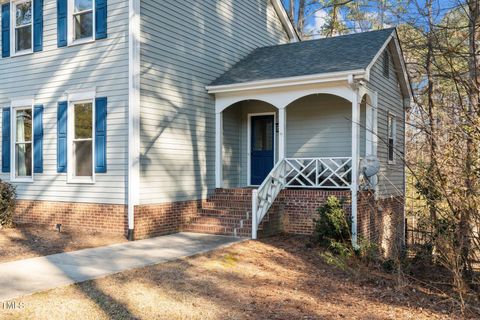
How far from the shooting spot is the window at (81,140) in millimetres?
10742

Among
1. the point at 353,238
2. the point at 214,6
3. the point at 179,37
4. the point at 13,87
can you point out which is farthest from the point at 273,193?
the point at 13,87

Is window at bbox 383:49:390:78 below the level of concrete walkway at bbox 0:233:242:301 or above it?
above

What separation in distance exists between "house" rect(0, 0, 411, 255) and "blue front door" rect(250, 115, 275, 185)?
0.04 meters

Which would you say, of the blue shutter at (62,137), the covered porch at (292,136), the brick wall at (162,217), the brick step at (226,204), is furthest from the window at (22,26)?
the brick step at (226,204)

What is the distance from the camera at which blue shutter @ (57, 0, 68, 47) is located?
11.0 m

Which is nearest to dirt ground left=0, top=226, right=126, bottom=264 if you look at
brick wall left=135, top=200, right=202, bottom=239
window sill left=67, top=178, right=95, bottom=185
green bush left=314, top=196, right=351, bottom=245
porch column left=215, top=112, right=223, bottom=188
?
brick wall left=135, top=200, right=202, bottom=239

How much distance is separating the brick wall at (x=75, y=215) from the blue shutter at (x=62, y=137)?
0.91 m

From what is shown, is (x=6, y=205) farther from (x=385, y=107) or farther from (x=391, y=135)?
(x=391, y=135)

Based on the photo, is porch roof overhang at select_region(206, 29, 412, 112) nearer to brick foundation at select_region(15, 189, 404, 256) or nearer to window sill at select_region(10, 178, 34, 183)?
brick foundation at select_region(15, 189, 404, 256)

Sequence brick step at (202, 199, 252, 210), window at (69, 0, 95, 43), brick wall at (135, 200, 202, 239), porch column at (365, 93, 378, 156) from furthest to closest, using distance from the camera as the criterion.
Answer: porch column at (365, 93, 378, 156), brick step at (202, 199, 252, 210), window at (69, 0, 95, 43), brick wall at (135, 200, 202, 239)

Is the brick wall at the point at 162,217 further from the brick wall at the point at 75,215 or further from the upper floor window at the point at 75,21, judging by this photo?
the upper floor window at the point at 75,21

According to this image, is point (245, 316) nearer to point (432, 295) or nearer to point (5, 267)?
point (432, 295)

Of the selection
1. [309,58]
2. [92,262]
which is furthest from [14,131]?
[309,58]

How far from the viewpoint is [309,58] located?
481 inches
